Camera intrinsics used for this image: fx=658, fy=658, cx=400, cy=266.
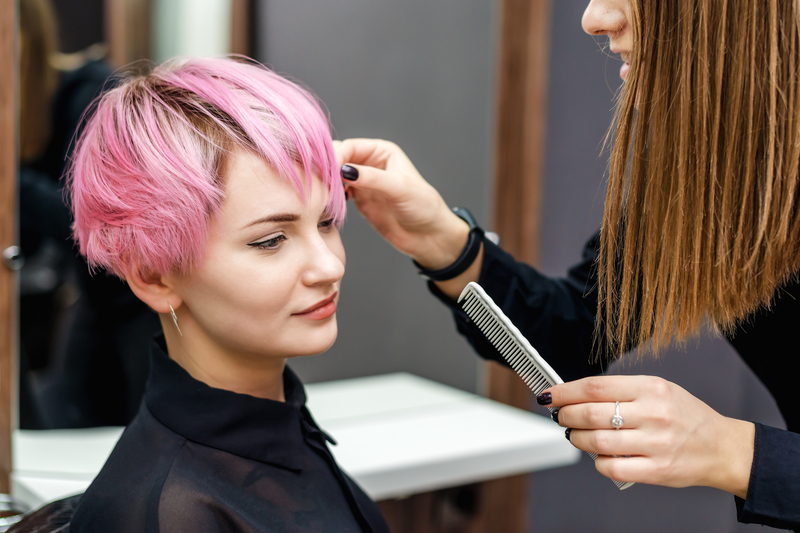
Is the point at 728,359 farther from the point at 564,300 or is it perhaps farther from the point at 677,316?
the point at 677,316

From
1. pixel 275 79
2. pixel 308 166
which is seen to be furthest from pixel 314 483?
pixel 275 79

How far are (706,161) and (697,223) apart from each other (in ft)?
0.23

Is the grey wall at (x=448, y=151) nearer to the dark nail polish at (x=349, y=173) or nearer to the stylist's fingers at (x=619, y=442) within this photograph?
the dark nail polish at (x=349, y=173)

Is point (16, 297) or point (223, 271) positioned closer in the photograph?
point (223, 271)

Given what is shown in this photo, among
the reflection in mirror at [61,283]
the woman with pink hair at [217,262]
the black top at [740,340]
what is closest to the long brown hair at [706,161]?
the black top at [740,340]

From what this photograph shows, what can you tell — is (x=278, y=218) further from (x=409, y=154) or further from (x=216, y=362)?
(x=409, y=154)

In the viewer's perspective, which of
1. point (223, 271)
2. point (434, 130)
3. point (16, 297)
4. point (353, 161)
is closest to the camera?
point (223, 271)

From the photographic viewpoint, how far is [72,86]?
1.45m

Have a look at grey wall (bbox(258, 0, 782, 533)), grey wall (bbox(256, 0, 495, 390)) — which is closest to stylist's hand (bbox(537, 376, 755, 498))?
grey wall (bbox(258, 0, 782, 533))

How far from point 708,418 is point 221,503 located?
0.55m

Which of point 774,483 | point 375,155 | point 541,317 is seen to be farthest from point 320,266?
point 774,483

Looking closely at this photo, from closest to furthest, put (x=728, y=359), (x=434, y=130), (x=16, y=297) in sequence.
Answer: (x=16, y=297) → (x=728, y=359) → (x=434, y=130)

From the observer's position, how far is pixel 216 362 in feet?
2.88

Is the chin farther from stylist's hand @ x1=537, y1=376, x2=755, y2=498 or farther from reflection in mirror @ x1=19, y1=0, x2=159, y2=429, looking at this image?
reflection in mirror @ x1=19, y1=0, x2=159, y2=429
